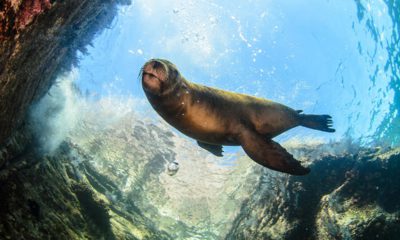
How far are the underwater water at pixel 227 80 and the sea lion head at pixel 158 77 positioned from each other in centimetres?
1153

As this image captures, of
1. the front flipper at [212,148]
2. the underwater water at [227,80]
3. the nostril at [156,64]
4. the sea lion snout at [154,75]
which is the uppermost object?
the underwater water at [227,80]

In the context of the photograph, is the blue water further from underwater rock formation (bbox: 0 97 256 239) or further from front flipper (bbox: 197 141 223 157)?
front flipper (bbox: 197 141 223 157)

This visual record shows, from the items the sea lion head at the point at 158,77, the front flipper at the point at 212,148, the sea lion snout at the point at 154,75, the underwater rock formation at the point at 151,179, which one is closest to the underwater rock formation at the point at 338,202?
the front flipper at the point at 212,148

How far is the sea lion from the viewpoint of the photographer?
3160 millimetres

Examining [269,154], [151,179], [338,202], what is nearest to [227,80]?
[151,179]

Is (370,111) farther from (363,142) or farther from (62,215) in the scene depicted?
(62,215)

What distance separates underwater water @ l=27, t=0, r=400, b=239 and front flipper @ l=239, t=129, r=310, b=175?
35.2 feet

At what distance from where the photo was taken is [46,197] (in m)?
5.95

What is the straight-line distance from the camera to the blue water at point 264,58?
587 inches

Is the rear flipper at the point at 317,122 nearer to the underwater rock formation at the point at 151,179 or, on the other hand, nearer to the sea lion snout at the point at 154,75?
the sea lion snout at the point at 154,75

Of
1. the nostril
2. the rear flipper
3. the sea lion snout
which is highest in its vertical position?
the rear flipper

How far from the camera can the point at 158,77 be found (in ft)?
9.88

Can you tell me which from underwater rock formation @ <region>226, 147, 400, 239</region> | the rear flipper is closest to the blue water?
underwater rock formation @ <region>226, 147, 400, 239</region>

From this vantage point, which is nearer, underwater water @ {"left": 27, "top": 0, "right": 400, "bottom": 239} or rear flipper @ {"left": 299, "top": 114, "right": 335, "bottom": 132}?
rear flipper @ {"left": 299, "top": 114, "right": 335, "bottom": 132}
